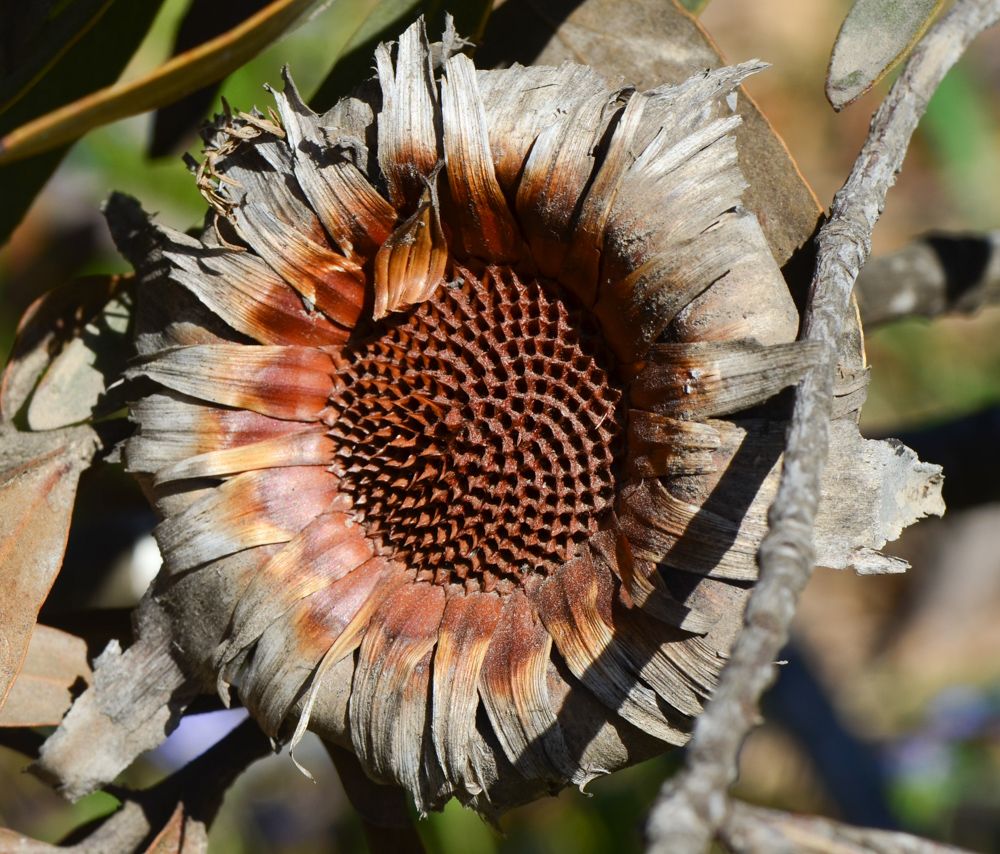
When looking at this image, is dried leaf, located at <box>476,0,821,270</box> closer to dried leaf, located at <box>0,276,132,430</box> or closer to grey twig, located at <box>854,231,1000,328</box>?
dried leaf, located at <box>0,276,132,430</box>

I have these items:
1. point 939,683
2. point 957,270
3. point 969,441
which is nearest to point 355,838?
point 969,441

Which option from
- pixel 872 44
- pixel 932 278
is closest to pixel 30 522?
pixel 872 44

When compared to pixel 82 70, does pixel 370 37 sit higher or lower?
lower

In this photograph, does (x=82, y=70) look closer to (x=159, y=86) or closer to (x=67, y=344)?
(x=67, y=344)

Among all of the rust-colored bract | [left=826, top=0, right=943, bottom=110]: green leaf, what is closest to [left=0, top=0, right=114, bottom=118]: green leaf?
the rust-colored bract

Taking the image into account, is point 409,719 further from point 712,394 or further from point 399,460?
point 712,394

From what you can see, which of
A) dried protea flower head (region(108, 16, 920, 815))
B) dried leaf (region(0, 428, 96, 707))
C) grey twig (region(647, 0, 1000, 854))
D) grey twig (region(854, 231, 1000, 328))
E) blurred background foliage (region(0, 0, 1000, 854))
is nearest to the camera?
grey twig (region(647, 0, 1000, 854))
